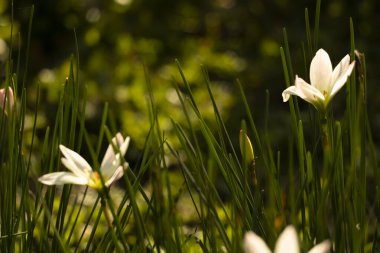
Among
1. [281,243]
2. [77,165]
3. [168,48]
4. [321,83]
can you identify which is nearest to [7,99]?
[77,165]

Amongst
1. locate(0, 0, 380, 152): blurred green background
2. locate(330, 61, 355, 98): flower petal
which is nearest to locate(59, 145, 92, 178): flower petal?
locate(330, 61, 355, 98): flower petal

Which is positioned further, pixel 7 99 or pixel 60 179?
pixel 7 99

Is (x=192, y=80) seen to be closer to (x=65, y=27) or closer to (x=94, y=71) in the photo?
(x=94, y=71)

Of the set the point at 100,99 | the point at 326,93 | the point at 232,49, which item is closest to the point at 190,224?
the point at 100,99

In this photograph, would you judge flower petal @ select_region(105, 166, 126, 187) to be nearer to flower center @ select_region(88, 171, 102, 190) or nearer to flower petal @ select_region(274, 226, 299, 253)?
flower center @ select_region(88, 171, 102, 190)

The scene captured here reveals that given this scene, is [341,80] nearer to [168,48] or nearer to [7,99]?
[7,99]
